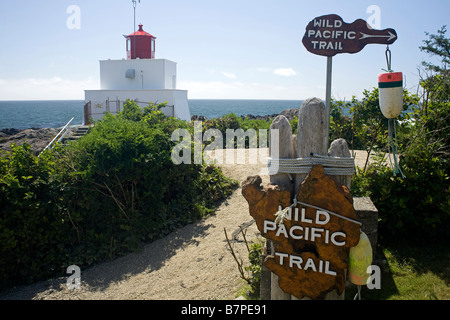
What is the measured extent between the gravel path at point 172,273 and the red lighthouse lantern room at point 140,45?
17.9 metres

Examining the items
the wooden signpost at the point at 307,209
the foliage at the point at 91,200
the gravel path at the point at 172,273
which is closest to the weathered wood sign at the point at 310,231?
the wooden signpost at the point at 307,209

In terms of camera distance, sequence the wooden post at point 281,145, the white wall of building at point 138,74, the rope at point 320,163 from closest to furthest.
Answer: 1. the rope at point 320,163
2. the wooden post at point 281,145
3. the white wall of building at point 138,74

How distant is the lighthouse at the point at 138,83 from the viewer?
20.3 meters

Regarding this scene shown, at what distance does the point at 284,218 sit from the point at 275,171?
41cm

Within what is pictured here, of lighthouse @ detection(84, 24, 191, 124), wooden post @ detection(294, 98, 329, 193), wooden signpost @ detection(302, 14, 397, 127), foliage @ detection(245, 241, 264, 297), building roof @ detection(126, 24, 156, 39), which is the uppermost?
building roof @ detection(126, 24, 156, 39)

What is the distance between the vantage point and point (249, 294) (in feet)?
15.2

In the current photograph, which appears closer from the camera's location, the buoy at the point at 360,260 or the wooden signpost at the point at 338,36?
the buoy at the point at 360,260

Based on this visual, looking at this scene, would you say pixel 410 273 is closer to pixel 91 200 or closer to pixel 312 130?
pixel 312 130

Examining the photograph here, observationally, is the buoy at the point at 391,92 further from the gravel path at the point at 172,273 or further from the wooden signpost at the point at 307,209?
the gravel path at the point at 172,273

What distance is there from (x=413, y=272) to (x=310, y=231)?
2492mm

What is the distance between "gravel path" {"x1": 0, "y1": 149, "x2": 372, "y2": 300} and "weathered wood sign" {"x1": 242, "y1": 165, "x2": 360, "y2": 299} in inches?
76.1

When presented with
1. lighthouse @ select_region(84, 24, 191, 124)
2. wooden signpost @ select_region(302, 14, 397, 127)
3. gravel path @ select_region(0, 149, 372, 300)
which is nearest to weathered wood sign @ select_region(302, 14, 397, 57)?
wooden signpost @ select_region(302, 14, 397, 127)

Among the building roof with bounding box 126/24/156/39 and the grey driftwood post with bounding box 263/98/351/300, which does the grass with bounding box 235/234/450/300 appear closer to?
the grey driftwood post with bounding box 263/98/351/300

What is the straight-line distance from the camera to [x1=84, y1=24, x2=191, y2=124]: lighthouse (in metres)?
20.3
